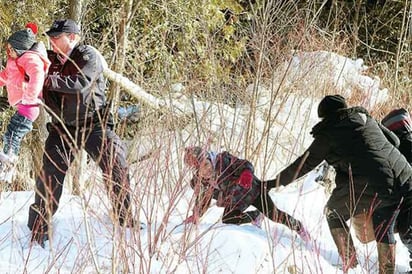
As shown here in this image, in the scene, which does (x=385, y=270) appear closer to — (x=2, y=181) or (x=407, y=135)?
(x=407, y=135)

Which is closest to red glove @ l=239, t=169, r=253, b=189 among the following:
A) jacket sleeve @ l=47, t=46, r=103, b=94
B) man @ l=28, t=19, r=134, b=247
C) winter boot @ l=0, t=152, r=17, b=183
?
man @ l=28, t=19, r=134, b=247

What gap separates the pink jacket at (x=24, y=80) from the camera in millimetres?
4148

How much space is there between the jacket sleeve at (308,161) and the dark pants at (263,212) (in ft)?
0.62

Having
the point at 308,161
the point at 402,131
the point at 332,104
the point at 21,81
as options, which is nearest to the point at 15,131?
the point at 21,81

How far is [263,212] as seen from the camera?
471 cm

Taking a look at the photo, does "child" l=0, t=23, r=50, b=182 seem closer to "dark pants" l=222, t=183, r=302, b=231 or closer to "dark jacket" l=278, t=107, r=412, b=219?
"dark pants" l=222, t=183, r=302, b=231

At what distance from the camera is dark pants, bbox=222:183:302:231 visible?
465cm

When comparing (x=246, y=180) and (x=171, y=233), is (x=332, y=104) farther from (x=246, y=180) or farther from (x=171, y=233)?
(x=171, y=233)

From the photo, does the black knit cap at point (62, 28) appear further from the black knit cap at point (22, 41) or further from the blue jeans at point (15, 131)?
the blue jeans at point (15, 131)

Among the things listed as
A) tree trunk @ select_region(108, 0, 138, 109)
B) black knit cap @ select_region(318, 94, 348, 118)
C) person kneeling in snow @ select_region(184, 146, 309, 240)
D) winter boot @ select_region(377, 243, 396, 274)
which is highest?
tree trunk @ select_region(108, 0, 138, 109)

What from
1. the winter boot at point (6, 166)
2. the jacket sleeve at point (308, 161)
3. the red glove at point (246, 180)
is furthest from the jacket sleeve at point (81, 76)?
the jacket sleeve at point (308, 161)

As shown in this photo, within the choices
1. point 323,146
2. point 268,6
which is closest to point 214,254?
point 323,146

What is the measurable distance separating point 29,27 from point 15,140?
90 cm

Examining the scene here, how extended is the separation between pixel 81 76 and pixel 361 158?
6.74 feet
